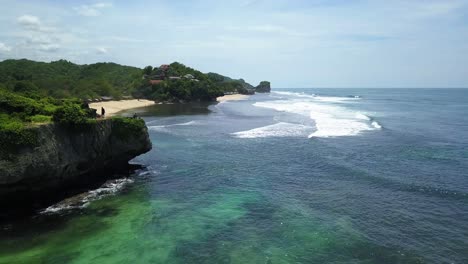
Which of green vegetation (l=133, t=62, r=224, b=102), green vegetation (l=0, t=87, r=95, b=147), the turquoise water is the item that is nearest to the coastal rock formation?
green vegetation (l=0, t=87, r=95, b=147)

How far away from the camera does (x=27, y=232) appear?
71.0 ft

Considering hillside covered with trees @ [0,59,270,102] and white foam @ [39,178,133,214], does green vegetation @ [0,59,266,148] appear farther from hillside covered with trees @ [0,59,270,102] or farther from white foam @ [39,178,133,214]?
white foam @ [39,178,133,214]

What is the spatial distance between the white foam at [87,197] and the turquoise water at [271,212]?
21.1 inches

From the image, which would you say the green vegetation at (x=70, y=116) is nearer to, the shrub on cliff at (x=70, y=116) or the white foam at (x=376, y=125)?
the shrub on cliff at (x=70, y=116)

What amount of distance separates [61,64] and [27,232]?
15715cm

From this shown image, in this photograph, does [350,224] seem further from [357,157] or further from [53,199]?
[53,199]

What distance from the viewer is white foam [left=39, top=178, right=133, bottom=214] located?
992 inches

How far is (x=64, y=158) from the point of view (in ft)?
86.1

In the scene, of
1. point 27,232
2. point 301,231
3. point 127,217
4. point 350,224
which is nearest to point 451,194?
point 350,224

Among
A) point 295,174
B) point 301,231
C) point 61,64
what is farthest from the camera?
point 61,64

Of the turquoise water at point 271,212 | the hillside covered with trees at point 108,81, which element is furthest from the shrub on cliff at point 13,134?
the hillside covered with trees at point 108,81

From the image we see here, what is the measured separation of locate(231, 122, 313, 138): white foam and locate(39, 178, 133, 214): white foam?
26198 millimetres

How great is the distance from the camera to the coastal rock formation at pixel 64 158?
74.5 ft

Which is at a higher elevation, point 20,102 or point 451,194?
point 20,102
